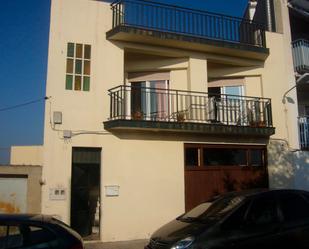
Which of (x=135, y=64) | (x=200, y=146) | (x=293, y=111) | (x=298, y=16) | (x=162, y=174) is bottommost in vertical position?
(x=162, y=174)

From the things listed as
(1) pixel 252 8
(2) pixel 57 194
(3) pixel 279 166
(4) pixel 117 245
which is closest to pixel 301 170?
(3) pixel 279 166

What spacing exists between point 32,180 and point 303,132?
9.89 metres

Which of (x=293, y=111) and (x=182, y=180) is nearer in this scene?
(x=182, y=180)

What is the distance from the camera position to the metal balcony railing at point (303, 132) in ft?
48.5

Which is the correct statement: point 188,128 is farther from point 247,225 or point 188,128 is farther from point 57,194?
point 247,225

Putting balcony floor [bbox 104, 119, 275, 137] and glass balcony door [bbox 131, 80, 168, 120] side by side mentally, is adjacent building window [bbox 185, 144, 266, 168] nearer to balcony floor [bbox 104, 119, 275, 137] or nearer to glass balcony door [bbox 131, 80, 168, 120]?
balcony floor [bbox 104, 119, 275, 137]

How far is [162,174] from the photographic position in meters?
12.5

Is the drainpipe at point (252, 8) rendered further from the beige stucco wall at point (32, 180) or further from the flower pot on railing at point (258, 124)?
the beige stucco wall at point (32, 180)

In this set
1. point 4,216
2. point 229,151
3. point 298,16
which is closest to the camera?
point 4,216

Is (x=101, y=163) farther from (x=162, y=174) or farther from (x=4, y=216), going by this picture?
(x=4, y=216)

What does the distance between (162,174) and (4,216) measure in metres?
7.29

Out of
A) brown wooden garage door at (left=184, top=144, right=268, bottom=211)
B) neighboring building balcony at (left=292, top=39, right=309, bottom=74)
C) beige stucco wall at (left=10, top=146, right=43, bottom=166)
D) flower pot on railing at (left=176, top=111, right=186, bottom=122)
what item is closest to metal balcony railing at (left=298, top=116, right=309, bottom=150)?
brown wooden garage door at (left=184, top=144, right=268, bottom=211)

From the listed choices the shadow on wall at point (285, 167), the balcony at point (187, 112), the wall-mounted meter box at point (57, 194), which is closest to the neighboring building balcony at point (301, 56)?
the balcony at point (187, 112)

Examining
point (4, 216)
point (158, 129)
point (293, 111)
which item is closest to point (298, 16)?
point (293, 111)
